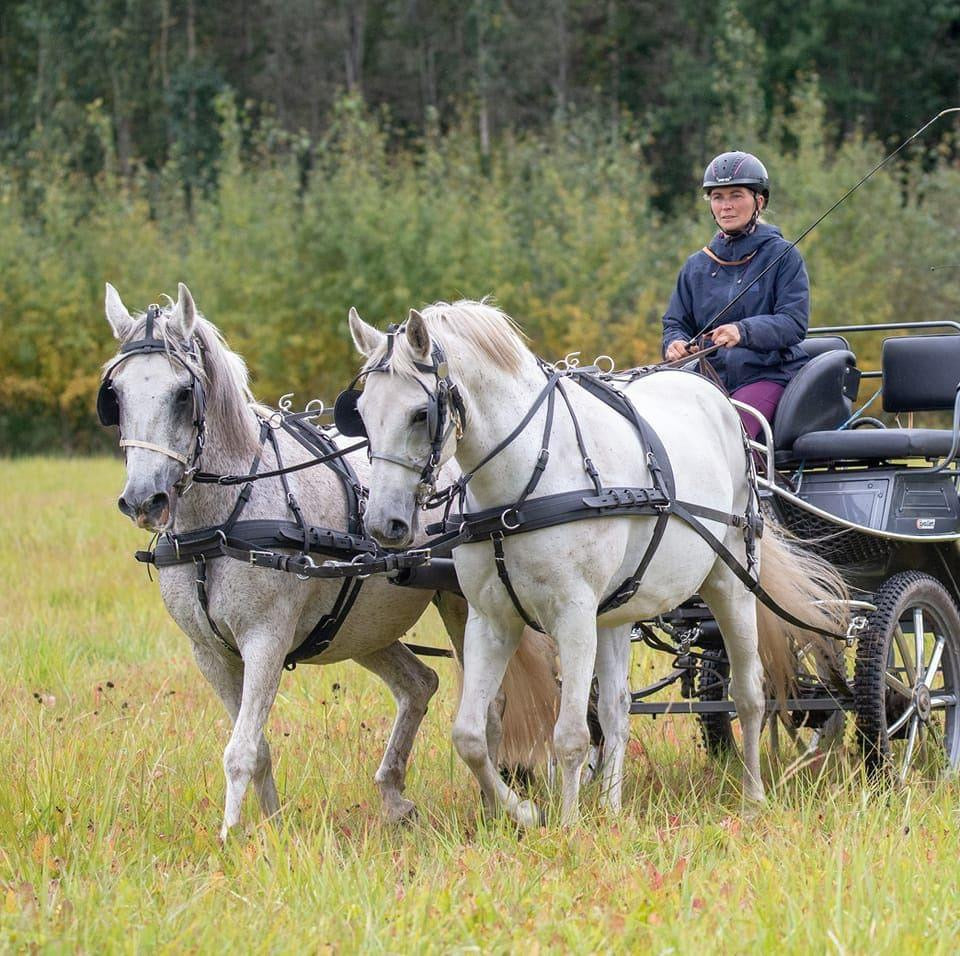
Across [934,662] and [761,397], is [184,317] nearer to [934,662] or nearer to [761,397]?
[761,397]

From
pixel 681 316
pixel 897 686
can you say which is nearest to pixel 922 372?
pixel 681 316

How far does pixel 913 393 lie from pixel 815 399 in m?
0.70

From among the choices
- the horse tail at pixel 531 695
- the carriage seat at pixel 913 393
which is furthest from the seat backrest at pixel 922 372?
the horse tail at pixel 531 695

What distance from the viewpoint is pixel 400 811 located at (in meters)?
5.33

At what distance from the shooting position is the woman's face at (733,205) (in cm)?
632

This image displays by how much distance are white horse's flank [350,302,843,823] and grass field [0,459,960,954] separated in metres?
0.38

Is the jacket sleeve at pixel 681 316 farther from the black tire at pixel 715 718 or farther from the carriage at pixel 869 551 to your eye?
the black tire at pixel 715 718

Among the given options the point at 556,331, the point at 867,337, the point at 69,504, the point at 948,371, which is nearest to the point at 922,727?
the point at 948,371

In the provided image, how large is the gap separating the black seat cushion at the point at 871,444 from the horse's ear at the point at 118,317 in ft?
9.79

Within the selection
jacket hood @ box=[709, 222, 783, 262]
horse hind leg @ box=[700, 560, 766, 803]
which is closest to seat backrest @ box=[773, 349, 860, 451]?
jacket hood @ box=[709, 222, 783, 262]

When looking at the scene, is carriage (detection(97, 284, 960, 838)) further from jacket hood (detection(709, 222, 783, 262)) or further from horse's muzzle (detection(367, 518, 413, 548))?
jacket hood (detection(709, 222, 783, 262))

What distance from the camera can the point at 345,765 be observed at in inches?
236

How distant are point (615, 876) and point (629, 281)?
926 inches

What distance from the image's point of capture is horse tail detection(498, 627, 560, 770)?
5.57 metres
